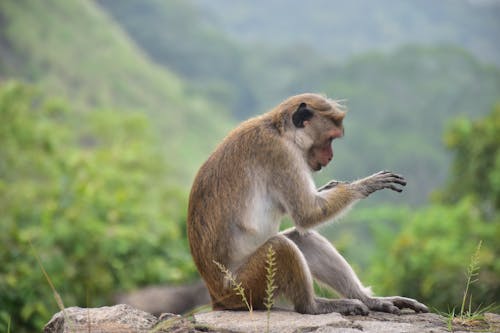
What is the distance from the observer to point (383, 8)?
322 feet

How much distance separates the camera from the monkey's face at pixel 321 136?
5137 mm

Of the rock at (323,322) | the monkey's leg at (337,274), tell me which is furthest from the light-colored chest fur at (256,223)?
the rock at (323,322)

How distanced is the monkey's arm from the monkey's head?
0.24 meters

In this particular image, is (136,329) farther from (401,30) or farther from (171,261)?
(401,30)

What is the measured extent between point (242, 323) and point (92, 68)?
99.2 feet

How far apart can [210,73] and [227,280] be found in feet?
218

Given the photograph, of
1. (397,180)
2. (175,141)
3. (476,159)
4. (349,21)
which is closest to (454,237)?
(476,159)

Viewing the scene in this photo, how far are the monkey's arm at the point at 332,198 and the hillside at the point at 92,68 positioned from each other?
867 inches

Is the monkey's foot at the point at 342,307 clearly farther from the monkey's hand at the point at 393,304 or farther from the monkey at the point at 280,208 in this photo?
the monkey's hand at the point at 393,304

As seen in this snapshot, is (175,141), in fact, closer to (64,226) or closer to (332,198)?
(64,226)

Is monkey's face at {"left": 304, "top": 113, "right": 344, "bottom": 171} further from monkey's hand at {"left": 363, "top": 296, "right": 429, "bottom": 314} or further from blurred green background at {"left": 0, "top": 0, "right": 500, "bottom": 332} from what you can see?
blurred green background at {"left": 0, "top": 0, "right": 500, "bottom": 332}

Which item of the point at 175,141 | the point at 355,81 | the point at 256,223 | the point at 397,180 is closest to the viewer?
the point at 256,223

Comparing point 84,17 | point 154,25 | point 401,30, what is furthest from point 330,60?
point 84,17

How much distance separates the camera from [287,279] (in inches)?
183
